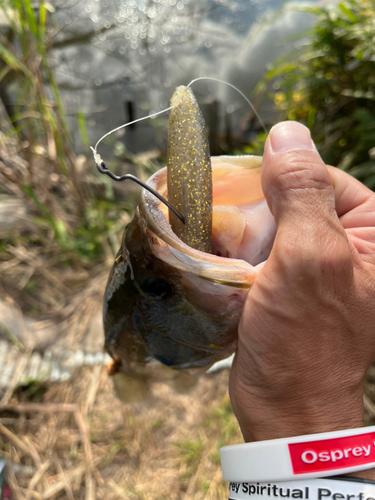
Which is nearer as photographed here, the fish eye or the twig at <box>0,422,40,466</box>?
the fish eye

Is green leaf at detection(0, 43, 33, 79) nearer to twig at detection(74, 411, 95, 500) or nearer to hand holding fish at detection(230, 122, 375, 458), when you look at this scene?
hand holding fish at detection(230, 122, 375, 458)

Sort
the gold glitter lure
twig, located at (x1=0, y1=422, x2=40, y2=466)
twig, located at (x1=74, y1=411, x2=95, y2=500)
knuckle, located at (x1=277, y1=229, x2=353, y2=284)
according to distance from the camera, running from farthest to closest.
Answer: twig, located at (x1=0, y1=422, x2=40, y2=466) < twig, located at (x1=74, y1=411, x2=95, y2=500) < the gold glitter lure < knuckle, located at (x1=277, y1=229, x2=353, y2=284)

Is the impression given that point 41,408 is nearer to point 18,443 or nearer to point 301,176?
point 18,443

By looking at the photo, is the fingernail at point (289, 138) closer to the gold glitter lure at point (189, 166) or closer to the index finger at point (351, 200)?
the gold glitter lure at point (189, 166)

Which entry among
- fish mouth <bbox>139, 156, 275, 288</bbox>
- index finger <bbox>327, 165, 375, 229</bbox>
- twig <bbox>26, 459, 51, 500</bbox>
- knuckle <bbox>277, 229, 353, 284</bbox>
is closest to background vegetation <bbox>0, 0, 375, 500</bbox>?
twig <bbox>26, 459, 51, 500</bbox>

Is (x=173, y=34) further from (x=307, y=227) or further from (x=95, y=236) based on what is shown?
(x=307, y=227)

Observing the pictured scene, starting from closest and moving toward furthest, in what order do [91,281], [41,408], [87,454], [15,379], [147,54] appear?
1. [87,454]
2. [41,408]
3. [15,379]
4. [91,281]
5. [147,54]

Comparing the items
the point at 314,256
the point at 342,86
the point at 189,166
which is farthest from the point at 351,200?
the point at 342,86

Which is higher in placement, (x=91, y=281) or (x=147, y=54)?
(x=147, y=54)

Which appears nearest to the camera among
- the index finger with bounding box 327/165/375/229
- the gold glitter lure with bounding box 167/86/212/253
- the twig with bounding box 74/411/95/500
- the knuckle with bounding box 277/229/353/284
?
the knuckle with bounding box 277/229/353/284
